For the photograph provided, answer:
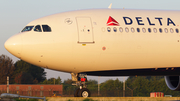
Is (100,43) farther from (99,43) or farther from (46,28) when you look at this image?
(46,28)

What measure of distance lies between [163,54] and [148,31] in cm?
165

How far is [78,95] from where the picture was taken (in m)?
16.6

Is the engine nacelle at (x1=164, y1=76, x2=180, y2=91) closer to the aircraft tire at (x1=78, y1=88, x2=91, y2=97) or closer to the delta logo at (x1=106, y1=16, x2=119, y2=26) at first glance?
the delta logo at (x1=106, y1=16, x2=119, y2=26)

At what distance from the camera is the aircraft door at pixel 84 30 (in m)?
16.3

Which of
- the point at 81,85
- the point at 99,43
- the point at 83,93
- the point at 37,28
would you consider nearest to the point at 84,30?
the point at 99,43

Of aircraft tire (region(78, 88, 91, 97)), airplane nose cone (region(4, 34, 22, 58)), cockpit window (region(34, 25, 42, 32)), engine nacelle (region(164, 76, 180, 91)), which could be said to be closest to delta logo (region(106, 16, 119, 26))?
cockpit window (region(34, 25, 42, 32))

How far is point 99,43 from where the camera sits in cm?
1634

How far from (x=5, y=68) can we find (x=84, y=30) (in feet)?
229

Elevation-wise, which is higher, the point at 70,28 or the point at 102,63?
the point at 70,28

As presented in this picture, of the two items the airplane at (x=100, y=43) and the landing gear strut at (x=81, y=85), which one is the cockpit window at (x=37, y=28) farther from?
the landing gear strut at (x=81, y=85)

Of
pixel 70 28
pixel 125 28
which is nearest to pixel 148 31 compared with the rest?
pixel 125 28

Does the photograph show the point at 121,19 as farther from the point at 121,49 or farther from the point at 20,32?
the point at 20,32

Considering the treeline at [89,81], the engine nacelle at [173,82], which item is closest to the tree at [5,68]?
the treeline at [89,81]

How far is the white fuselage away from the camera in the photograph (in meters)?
16.1
